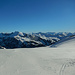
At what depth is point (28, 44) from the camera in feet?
348

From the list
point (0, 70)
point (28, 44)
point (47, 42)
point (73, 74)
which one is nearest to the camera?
point (73, 74)

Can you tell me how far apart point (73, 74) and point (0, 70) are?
431 cm

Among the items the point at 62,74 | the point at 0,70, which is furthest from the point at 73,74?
the point at 0,70

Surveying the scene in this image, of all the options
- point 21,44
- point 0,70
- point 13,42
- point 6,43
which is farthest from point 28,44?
point 0,70

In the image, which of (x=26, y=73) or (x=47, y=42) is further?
(x=47, y=42)

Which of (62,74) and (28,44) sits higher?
(62,74)

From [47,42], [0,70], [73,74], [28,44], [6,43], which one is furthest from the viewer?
[47,42]

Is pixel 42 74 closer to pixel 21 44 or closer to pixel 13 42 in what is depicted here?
pixel 21 44

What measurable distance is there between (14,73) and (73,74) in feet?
11.0

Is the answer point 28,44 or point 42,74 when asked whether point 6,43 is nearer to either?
point 28,44

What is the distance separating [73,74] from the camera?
12.9ft

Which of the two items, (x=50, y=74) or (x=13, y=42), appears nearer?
(x=50, y=74)

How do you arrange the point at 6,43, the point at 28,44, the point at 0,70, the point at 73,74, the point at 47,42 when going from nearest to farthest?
1. the point at 73,74
2. the point at 0,70
3. the point at 28,44
4. the point at 6,43
5. the point at 47,42

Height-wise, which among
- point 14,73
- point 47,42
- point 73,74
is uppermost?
point 14,73
